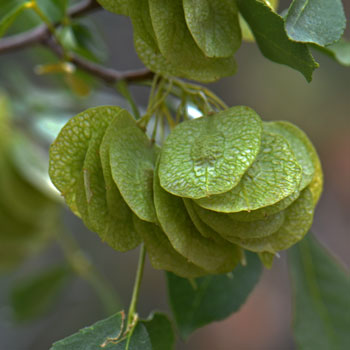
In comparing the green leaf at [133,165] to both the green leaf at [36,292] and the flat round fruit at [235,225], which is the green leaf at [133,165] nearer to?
the flat round fruit at [235,225]

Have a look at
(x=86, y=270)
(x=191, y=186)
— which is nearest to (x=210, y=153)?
(x=191, y=186)

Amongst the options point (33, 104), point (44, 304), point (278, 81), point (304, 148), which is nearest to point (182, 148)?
point (304, 148)

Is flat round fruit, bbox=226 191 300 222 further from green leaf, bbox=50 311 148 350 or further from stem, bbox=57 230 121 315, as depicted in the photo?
stem, bbox=57 230 121 315

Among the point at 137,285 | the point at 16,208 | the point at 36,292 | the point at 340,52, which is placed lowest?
the point at 36,292

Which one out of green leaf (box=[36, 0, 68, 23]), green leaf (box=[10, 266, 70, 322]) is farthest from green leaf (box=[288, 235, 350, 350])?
green leaf (box=[10, 266, 70, 322])

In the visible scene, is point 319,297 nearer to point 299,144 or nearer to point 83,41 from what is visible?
point 299,144

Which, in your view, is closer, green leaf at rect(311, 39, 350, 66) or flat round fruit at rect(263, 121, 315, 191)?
flat round fruit at rect(263, 121, 315, 191)

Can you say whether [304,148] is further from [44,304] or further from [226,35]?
[44,304]
